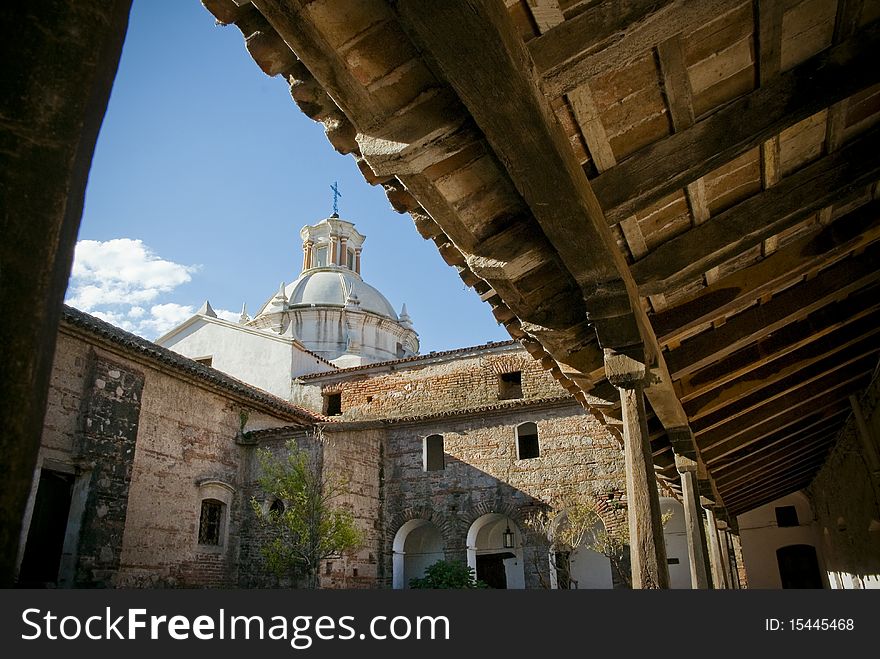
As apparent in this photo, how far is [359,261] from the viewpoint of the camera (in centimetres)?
3719

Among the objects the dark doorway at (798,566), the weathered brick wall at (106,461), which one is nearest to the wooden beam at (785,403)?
the weathered brick wall at (106,461)

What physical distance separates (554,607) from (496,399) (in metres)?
17.5

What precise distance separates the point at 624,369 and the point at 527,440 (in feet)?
45.5

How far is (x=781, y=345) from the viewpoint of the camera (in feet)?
21.9

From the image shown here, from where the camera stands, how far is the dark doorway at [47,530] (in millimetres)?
11828

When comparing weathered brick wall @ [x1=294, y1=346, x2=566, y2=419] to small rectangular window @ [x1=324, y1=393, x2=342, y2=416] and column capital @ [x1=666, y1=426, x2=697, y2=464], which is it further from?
column capital @ [x1=666, y1=426, x2=697, y2=464]

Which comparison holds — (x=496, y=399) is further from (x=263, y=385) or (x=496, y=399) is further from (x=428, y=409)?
(x=263, y=385)

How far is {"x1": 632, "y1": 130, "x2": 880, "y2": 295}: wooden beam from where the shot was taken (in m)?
4.07

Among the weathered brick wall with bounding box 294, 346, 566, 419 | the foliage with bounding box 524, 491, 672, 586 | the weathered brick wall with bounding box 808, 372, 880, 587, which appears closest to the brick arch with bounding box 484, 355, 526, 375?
the weathered brick wall with bounding box 294, 346, 566, 419

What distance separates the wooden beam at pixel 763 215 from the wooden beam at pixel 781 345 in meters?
2.62

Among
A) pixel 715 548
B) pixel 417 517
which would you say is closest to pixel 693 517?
pixel 715 548

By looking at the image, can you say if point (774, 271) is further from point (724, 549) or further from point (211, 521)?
point (211, 521)

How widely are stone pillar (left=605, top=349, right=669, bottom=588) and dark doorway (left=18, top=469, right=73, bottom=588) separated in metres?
11.7

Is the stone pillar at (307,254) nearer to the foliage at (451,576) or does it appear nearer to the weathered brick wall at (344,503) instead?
the weathered brick wall at (344,503)
